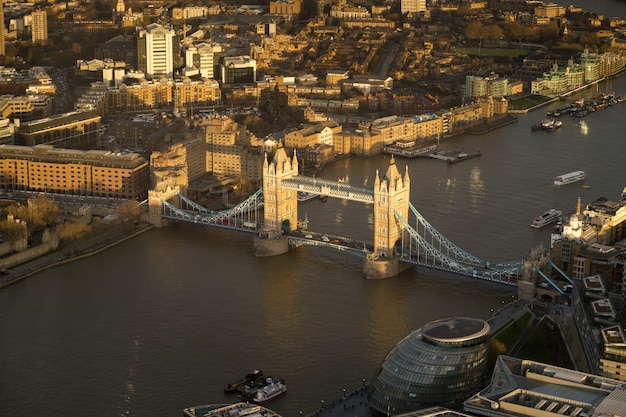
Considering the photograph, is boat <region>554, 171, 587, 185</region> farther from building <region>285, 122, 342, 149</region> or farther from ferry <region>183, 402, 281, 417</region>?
ferry <region>183, 402, 281, 417</region>

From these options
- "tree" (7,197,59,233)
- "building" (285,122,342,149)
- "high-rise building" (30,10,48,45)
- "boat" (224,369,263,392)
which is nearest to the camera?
"boat" (224,369,263,392)

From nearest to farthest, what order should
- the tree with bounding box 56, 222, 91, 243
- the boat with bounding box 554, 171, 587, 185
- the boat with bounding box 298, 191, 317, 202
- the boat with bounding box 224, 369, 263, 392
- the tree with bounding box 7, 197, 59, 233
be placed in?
the boat with bounding box 224, 369, 263, 392
the tree with bounding box 56, 222, 91, 243
the tree with bounding box 7, 197, 59, 233
the boat with bounding box 298, 191, 317, 202
the boat with bounding box 554, 171, 587, 185

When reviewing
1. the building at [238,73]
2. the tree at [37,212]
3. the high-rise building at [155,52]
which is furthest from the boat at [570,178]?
the high-rise building at [155,52]

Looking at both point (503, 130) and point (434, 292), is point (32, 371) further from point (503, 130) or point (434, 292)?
point (503, 130)

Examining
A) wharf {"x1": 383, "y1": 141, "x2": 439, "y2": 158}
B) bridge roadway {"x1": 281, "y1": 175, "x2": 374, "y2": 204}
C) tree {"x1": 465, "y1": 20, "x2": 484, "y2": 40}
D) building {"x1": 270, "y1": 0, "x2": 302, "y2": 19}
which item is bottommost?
wharf {"x1": 383, "y1": 141, "x2": 439, "y2": 158}

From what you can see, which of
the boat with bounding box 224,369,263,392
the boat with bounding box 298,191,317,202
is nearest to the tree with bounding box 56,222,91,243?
the boat with bounding box 298,191,317,202
